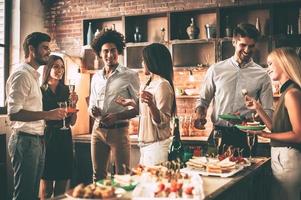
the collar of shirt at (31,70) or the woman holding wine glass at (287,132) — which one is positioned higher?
the collar of shirt at (31,70)

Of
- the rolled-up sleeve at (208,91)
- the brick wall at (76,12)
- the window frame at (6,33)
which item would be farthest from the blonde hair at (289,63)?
the window frame at (6,33)

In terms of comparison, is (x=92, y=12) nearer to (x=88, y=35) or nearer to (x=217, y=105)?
(x=88, y=35)

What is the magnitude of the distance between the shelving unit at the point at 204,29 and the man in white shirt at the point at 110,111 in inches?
69.8

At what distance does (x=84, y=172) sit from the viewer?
580cm

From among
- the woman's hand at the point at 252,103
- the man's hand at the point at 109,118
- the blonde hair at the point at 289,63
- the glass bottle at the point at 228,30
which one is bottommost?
the man's hand at the point at 109,118

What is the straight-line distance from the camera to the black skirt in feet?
14.4

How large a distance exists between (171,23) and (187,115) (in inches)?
54.3

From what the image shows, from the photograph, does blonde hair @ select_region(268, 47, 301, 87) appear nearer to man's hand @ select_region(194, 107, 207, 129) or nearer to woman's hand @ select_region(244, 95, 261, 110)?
woman's hand @ select_region(244, 95, 261, 110)

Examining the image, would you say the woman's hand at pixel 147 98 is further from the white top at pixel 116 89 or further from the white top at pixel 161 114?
the white top at pixel 116 89

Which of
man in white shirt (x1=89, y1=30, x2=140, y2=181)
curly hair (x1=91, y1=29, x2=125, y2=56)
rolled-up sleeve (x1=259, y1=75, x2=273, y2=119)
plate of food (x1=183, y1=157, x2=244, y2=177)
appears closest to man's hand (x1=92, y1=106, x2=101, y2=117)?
man in white shirt (x1=89, y1=30, x2=140, y2=181)

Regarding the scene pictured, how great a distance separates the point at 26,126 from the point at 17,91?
0.31 m

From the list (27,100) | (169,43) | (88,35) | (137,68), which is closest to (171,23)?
(169,43)

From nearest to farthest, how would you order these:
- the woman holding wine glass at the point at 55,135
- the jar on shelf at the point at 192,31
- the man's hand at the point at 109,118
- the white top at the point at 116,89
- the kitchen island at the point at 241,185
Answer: the kitchen island at the point at 241,185 → the man's hand at the point at 109,118 → the white top at the point at 116,89 → the woman holding wine glass at the point at 55,135 → the jar on shelf at the point at 192,31

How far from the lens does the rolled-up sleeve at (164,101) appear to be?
2959 mm
